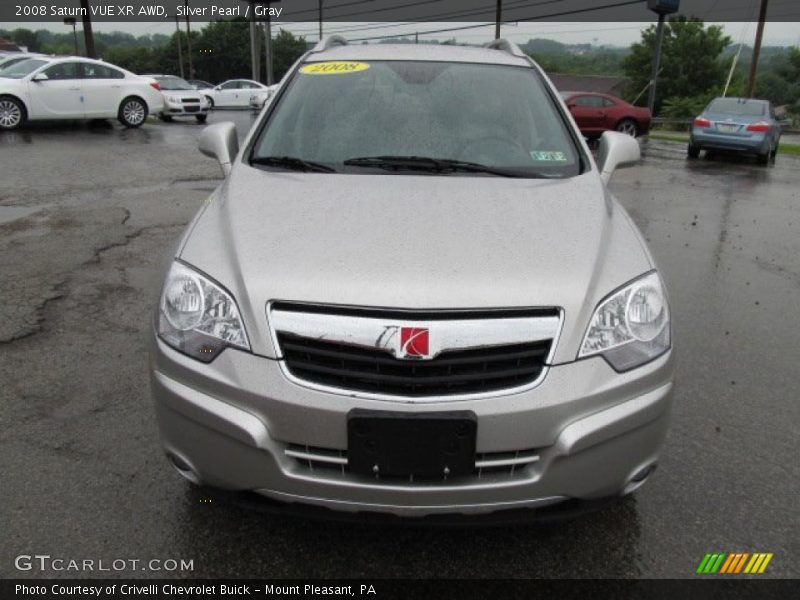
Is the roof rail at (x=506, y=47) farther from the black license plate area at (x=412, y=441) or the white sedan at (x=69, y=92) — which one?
the white sedan at (x=69, y=92)

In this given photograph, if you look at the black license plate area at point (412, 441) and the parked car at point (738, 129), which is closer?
the black license plate area at point (412, 441)

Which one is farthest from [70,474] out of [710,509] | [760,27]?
[760,27]

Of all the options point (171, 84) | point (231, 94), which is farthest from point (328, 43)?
point (231, 94)

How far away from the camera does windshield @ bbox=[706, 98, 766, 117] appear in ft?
51.7

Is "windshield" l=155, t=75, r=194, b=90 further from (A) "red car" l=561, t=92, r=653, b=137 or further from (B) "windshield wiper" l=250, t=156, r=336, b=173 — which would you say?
(B) "windshield wiper" l=250, t=156, r=336, b=173

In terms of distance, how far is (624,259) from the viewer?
2420 millimetres

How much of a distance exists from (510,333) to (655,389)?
551 millimetres

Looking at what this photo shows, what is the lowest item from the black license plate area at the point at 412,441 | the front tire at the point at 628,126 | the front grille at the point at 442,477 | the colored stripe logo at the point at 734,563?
the colored stripe logo at the point at 734,563

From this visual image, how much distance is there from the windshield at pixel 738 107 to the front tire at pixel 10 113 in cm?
1530

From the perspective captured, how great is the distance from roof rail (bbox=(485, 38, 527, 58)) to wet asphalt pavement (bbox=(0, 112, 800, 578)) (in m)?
2.07

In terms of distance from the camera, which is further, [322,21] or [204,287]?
[322,21]

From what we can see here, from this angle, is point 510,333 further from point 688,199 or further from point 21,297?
point 688,199

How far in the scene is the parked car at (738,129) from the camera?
1506cm

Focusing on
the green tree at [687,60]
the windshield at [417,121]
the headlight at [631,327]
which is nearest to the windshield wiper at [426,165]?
the windshield at [417,121]
